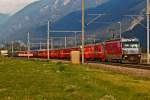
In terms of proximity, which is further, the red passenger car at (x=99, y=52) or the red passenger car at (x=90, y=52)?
the red passenger car at (x=90, y=52)

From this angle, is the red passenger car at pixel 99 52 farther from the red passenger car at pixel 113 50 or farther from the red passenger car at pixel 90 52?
the red passenger car at pixel 90 52

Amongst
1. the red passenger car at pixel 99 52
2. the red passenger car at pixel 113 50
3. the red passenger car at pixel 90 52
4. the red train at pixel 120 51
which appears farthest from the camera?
the red passenger car at pixel 90 52

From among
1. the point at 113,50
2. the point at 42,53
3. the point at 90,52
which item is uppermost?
the point at 113,50

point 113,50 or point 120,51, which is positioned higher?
point 113,50

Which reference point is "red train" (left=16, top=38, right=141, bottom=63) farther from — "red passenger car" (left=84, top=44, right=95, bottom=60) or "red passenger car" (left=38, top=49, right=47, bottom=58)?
"red passenger car" (left=38, top=49, right=47, bottom=58)

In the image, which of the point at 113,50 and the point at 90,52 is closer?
the point at 113,50

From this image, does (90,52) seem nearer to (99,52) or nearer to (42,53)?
(99,52)

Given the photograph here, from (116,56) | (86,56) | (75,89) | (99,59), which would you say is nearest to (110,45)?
(116,56)

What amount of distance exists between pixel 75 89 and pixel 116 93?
2.07m

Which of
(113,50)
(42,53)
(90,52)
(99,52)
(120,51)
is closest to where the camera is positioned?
(120,51)

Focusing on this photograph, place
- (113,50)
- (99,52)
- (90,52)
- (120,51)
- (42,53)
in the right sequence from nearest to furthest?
(120,51), (113,50), (99,52), (90,52), (42,53)

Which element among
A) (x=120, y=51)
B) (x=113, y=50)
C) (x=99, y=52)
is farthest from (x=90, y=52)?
(x=120, y=51)

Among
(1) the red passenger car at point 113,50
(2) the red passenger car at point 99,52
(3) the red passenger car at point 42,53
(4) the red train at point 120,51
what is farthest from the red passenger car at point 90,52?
(3) the red passenger car at point 42,53

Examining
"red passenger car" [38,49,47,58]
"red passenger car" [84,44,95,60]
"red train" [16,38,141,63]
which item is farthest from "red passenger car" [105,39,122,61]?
"red passenger car" [38,49,47,58]
